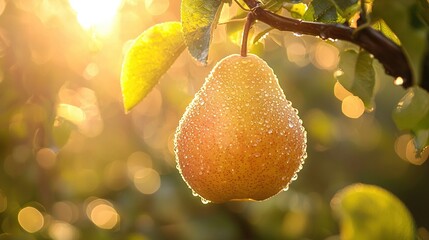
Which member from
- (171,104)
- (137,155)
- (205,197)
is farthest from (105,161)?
(205,197)

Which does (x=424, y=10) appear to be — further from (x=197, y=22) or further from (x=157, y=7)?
(x=157, y=7)

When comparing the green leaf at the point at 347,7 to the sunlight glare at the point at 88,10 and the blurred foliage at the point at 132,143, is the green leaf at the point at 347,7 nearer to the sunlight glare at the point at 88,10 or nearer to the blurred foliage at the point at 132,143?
the sunlight glare at the point at 88,10

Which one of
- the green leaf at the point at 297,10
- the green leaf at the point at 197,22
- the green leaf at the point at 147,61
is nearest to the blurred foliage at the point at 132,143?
the green leaf at the point at 147,61

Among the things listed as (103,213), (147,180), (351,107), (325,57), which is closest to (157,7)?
(147,180)

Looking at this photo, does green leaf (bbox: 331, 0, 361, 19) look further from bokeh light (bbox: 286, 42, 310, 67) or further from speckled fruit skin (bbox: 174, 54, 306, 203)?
bokeh light (bbox: 286, 42, 310, 67)

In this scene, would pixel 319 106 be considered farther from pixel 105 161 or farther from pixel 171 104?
pixel 105 161

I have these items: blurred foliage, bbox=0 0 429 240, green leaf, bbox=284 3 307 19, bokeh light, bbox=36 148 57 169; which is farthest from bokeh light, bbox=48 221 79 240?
green leaf, bbox=284 3 307 19
